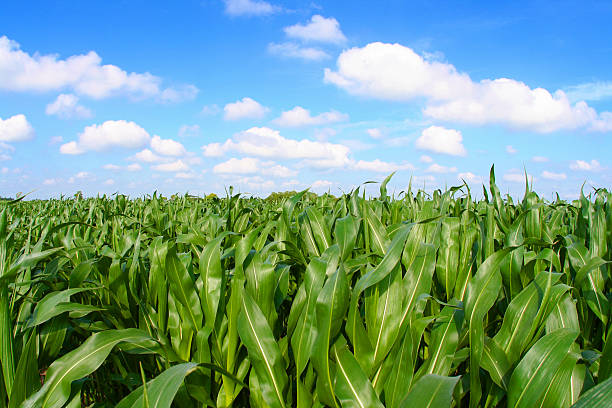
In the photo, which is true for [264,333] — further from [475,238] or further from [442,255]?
[475,238]

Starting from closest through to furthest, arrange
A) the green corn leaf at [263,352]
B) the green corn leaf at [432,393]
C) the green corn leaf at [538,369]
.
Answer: the green corn leaf at [432,393] → the green corn leaf at [538,369] → the green corn leaf at [263,352]

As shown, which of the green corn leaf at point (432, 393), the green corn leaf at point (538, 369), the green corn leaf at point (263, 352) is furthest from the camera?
the green corn leaf at point (263, 352)

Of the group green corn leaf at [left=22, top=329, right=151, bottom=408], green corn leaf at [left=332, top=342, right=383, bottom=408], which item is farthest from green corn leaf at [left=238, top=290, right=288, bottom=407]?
green corn leaf at [left=22, top=329, right=151, bottom=408]

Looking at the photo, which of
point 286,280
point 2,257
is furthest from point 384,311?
point 2,257

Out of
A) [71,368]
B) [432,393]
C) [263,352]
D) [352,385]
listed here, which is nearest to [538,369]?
[432,393]

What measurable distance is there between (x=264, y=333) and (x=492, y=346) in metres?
0.69

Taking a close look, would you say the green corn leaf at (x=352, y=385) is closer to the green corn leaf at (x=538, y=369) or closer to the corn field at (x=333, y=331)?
the corn field at (x=333, y=331)

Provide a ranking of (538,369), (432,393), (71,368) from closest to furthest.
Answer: (432,393), (538,369), (71,368)

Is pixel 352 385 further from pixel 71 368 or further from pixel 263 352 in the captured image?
pixel 71 368

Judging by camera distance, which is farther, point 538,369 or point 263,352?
point 263,352

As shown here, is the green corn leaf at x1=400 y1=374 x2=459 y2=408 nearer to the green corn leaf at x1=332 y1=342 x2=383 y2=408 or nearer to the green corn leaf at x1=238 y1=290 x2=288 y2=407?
the green corn leaf at x1=332 y1=342 x2=383 y2=408

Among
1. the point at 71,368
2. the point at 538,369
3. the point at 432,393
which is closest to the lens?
the point at 432,393

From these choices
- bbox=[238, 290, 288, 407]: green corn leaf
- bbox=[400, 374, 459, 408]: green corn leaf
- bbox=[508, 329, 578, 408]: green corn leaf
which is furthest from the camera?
bbox=[238, 290, 288, 407]: green corn leaf

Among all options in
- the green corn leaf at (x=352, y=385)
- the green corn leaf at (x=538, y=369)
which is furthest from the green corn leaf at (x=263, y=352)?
the green corn leaf at (x=538, y=369)
